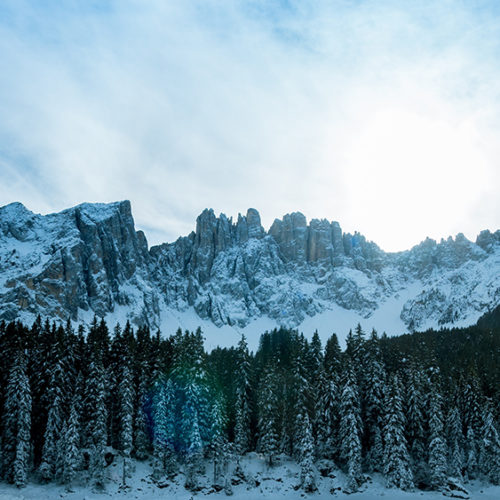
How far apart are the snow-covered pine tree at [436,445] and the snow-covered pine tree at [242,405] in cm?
2197

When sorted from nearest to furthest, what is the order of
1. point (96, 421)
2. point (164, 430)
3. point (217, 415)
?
point (96, 421) < point (164, 430) < point (217, 415)

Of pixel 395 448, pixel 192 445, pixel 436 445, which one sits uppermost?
pixel 192 445

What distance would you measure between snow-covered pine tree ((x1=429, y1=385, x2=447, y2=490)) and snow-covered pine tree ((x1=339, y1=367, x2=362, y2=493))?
7.99 meters

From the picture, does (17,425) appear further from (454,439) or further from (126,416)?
(454,439)

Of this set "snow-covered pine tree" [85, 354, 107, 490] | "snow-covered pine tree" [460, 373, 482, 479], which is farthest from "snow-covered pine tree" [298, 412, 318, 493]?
"snow-covered pine tree" [85, 354, 107, 490]

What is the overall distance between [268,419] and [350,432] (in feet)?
35.1

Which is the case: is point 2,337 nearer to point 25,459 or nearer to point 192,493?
point 25,459

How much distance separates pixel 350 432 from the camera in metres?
53.8

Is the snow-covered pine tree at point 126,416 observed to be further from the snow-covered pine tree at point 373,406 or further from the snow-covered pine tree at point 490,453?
the snow-covered pine tree at point 490,453

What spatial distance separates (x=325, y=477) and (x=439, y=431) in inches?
551

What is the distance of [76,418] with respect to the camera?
49.6 meters

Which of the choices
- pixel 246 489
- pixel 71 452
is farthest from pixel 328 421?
pixel 71 452

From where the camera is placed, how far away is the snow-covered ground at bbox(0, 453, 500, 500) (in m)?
46.9

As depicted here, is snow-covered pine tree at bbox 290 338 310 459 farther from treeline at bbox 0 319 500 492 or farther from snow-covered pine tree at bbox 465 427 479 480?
snow-covered pine tree at bbox 465 427 479 480
